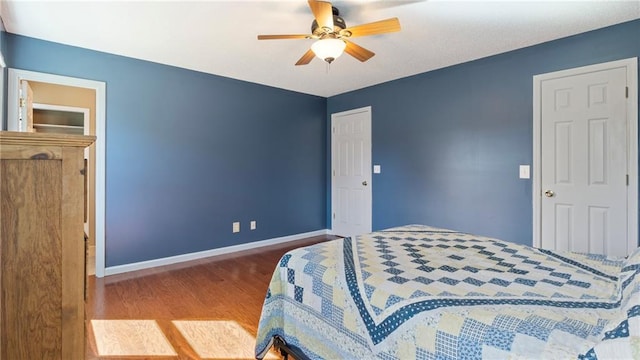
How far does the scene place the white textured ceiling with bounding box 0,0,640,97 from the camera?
7.55 feet

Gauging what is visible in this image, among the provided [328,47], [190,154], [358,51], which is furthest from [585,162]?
[190,154]

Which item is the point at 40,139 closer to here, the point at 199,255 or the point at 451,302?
the point at 451,302

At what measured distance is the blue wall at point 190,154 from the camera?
3271mm

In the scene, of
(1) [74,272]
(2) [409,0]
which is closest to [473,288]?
(1) [74,272]

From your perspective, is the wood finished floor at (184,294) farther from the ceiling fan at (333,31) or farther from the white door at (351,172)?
the ceiling fan at (333,31)

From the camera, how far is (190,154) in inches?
149

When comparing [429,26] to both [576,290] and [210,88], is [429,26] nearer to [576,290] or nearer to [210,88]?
[576,290]

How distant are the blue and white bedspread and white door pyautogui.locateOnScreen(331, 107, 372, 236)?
2697mm

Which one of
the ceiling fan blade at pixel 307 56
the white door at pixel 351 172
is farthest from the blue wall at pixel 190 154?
the ceiling fan blade at pixel 307 56

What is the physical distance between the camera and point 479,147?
11.4 feet

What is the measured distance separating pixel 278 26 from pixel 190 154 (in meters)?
1.95

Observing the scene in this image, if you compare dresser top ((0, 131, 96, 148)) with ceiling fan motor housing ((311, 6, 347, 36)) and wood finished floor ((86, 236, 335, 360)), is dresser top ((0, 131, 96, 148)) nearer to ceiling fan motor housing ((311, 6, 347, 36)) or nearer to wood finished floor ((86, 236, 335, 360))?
wood finished floor ((86, 236, 335, 360))

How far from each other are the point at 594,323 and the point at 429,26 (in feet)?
7.74

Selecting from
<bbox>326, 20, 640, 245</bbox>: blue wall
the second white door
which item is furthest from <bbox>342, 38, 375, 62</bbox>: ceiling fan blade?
the second white door
